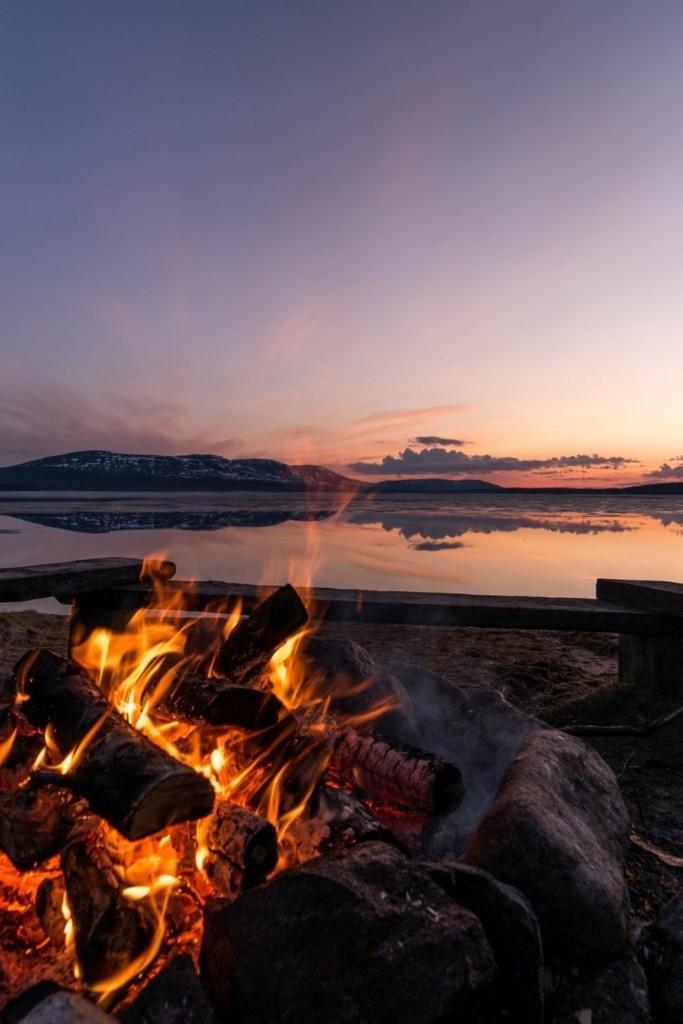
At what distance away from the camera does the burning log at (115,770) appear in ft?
Result: 6.91

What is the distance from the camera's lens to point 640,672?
504 centimetres

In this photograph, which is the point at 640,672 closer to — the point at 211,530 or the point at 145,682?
the point at 145,682

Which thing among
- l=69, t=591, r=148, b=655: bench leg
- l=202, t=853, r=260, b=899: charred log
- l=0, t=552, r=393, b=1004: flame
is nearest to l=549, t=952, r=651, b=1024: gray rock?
l=0, t=552, r=393, b=1004: flame

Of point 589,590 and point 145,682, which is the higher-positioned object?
point 145,682

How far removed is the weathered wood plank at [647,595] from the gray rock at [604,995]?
2883 mm

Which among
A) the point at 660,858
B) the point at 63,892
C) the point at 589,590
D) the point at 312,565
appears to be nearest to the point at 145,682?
the point at 63,892

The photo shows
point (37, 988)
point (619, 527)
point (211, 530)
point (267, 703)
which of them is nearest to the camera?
point (37, 988)

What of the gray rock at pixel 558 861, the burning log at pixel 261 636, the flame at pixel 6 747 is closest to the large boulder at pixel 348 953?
the gray rock at pixel 558 861

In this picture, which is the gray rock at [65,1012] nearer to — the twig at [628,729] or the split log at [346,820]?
the split log at [346,820]

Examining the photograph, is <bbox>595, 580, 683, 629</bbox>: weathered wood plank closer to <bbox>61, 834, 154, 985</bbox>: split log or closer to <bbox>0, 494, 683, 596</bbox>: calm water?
<bbox>61, 834, 154, 985</bbox>: split log

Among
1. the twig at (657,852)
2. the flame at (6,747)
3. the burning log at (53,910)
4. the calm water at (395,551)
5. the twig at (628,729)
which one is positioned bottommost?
the calm water at (395,551)

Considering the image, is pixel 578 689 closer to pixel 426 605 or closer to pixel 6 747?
pixel 426 605

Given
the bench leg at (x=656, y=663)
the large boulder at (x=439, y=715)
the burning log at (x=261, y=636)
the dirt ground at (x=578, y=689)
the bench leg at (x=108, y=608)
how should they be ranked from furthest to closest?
the bench leg at (x=108, y=608) → the bench leg at (x=656, y=663) → the burning log at (x=261, y=636) → the large boulder at (x=439, y=715) → the dirt ground at (x=578, y=689)

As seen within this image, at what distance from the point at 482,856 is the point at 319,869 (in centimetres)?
71
